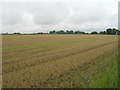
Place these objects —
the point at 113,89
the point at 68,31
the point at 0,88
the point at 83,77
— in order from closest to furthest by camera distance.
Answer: the point at 113,89 → the point at 0,88 → the point at 83,77 → the point at 68,31

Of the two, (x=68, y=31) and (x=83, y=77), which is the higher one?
(x=68, y=31)

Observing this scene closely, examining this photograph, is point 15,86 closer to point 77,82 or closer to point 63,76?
point 63,76

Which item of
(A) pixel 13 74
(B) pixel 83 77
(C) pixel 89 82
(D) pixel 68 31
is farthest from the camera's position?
(D) pixel 68 31

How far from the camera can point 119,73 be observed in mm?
6148

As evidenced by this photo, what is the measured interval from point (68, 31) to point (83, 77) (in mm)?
100564

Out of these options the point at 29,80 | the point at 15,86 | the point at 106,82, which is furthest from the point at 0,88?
the point at 106,82

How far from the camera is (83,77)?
19.3 feet

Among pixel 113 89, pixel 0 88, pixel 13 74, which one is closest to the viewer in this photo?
pixel 113 89

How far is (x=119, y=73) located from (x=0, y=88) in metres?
5.72

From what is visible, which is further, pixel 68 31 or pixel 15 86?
pixel 68 31

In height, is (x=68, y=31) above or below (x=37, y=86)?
above

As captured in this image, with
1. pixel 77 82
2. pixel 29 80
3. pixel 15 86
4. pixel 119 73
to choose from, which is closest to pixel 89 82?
pixel 77 82

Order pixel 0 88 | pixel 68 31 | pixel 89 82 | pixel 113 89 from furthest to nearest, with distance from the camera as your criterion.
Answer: pixel 68 31, pixel 89 82, pixel 0 88, pixel 113 89

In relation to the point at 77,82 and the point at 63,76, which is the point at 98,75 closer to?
the point at 77,82
